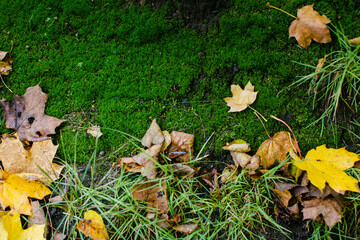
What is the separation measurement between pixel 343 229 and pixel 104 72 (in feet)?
7.01

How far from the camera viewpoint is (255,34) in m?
2.09

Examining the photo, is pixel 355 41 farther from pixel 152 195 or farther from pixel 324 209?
pixel 152 195

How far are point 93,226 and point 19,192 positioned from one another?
2.07ft

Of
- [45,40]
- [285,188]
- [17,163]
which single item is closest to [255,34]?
[285,188]

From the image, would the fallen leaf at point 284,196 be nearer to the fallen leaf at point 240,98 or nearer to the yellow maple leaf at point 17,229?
the fallen leaf at point 240,98

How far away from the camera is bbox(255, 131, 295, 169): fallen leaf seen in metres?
1.95

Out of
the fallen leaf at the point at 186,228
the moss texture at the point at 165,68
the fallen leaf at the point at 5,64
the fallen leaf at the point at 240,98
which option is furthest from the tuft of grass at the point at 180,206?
the fallen leaf at the point at 5,64

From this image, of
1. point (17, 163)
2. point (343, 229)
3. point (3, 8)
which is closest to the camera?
point (343, 229)

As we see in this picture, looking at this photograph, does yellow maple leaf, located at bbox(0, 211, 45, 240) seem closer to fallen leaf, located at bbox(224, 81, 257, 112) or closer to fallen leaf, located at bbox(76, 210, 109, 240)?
fallen leaf, located at bbox(76, 210, 109, 240)

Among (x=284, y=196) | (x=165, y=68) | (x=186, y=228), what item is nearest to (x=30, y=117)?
(x=165, y=68)

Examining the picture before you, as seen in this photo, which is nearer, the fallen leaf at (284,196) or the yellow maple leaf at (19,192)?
the fallen leaf at (284,196)

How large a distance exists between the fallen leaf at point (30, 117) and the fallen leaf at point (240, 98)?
4.50 ft

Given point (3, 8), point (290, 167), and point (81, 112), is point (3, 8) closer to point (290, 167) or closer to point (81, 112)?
point (81, 112)

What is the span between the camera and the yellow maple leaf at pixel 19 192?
196 centimetres
